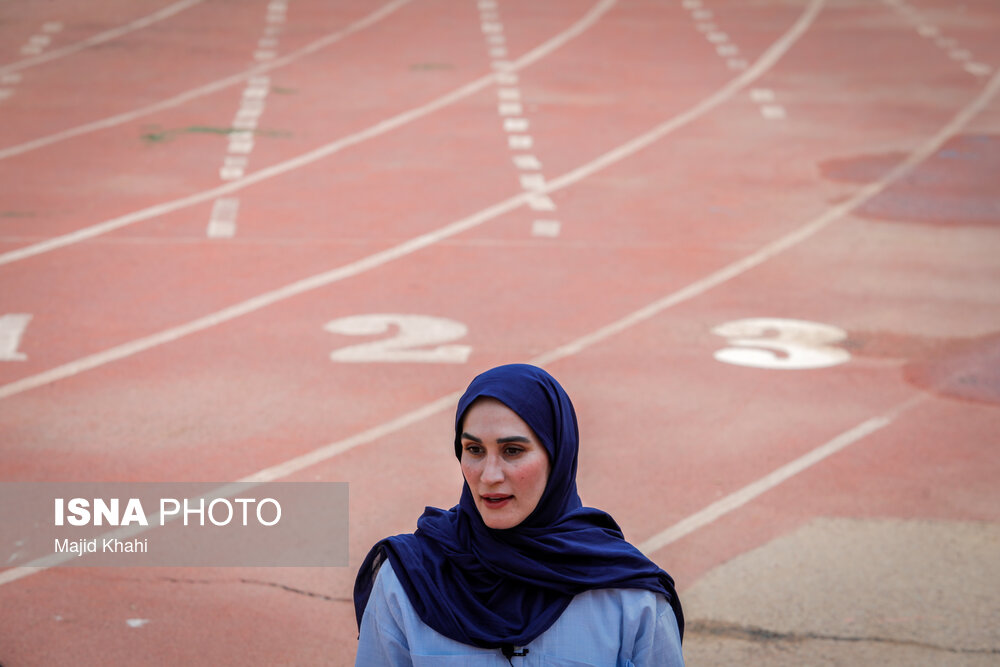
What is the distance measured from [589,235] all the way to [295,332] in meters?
3.89

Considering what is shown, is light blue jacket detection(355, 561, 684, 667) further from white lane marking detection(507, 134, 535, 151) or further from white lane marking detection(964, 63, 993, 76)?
white lane marking detection(964, 63, 993, 76)

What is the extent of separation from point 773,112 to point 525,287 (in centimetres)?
740

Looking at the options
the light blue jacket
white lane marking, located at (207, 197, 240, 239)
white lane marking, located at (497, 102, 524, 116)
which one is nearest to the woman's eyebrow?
the light blue jacket

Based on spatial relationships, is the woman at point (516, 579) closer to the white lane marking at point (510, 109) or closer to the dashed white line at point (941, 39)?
the white lane marking at point (510, 109)

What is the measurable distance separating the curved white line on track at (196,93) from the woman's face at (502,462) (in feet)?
43.9

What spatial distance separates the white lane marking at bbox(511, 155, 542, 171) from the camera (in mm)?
15250

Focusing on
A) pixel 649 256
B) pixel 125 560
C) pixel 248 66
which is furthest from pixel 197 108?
pixel 125 560

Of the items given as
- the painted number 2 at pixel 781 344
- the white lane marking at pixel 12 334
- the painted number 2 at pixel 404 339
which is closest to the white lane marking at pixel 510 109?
the painted number 2 at pixel 404 339

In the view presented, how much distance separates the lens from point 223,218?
13.3 meters

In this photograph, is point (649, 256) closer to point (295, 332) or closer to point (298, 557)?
point (295, 332)

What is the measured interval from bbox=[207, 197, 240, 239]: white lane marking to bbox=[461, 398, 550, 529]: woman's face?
9950mm

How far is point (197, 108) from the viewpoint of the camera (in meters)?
17.0

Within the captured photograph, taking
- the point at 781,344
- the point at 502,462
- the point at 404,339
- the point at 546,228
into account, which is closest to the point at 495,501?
the point at 502,462

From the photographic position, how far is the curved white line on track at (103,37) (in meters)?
18.7
